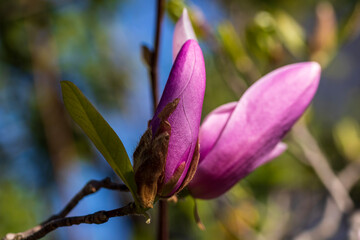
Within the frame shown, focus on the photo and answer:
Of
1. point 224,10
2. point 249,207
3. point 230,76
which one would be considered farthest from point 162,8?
point 224,10

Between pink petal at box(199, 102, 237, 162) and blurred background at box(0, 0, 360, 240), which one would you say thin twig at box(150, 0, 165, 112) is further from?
blurred background at box(0, 0, 360, 240)

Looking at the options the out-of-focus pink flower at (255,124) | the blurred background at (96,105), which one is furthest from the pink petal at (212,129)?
the blurred background at (96,105)

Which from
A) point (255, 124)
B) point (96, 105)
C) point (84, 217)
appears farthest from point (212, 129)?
point (96, 105)

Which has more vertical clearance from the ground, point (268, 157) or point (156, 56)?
point (156, 56)

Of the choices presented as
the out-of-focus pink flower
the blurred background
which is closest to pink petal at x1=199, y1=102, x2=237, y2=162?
the out-of-focus pink flower

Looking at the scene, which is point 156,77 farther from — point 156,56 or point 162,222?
point 162,222

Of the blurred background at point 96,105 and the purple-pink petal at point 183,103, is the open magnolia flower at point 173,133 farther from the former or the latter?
the blurred background at point 96,105

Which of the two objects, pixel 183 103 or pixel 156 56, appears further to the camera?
pixel 156 56
